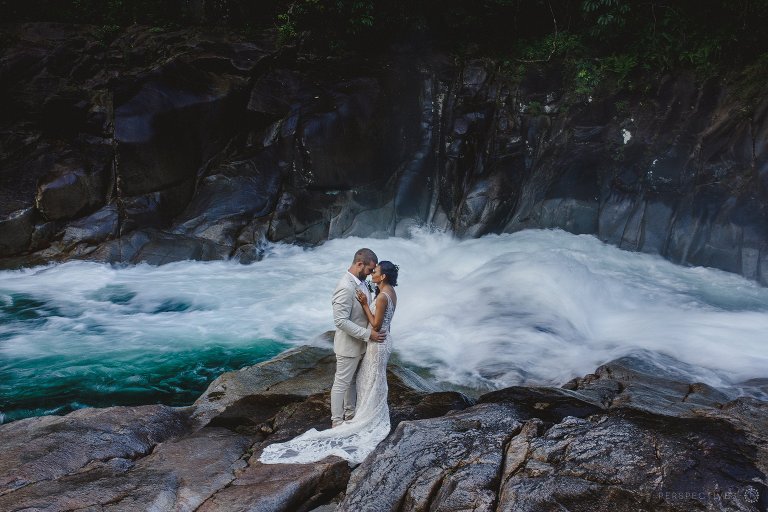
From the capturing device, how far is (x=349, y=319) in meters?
4.99

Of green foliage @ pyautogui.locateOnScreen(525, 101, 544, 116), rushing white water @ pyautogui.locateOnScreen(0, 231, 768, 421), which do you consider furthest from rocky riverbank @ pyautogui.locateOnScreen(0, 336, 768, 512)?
green foliage @ pyautogui.locateOnScreen(525, 101, 544, 116)

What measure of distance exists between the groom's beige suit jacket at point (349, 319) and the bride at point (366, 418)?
8cm

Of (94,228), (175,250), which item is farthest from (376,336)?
(94,228)

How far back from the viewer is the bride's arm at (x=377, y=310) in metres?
4.96

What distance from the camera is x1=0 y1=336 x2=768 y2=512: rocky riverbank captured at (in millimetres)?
3490

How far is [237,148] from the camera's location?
14281 millimetres

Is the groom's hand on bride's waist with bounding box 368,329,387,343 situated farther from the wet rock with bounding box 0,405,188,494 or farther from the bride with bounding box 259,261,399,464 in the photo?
the wet rock with bounding box 0,405,188,494

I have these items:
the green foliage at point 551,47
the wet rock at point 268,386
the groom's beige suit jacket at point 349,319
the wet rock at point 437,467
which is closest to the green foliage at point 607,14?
the green foliage at point 551,47

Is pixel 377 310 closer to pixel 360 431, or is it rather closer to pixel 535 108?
pixel 360 431

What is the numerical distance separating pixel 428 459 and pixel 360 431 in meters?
1.08

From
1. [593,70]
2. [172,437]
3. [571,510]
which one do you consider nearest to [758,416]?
[571,510]

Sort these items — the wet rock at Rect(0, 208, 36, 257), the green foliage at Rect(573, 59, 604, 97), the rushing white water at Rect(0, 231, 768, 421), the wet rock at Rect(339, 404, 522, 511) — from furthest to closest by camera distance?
the green foliage at Rect(573, 59, 604, 97), the wet rock at Rect(0, 208, 36, 257), the rushing white water at Rect(0, 231, 768, 421), the wet rock at Rect(339, 404, 522, 511)

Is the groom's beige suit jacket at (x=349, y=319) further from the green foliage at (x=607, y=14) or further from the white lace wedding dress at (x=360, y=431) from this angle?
the green foliage at (x=607, y=14)

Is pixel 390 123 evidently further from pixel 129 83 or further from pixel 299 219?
pixel 129 83
